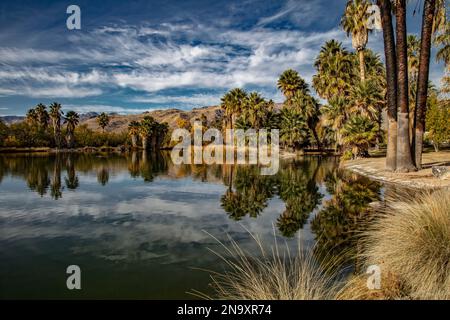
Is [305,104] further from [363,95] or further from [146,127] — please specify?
[146,127]

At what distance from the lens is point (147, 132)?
11325cm

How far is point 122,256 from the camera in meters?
9.62

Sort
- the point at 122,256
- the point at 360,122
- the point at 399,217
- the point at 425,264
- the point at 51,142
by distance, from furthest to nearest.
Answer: the point at 51,142 → the point at 360,122 → the point at 122,256 → the point at 399,217 → the point at 425,264

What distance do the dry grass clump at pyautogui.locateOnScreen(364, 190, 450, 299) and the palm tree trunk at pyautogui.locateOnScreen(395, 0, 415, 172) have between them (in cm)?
1713

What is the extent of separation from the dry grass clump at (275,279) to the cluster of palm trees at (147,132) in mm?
106495

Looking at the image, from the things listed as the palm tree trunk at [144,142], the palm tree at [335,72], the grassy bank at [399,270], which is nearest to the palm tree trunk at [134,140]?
the palm tree trunk at [144,142]

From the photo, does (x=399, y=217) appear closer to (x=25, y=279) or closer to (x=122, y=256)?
(x=122, y=256)

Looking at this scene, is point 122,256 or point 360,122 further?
point 360,122

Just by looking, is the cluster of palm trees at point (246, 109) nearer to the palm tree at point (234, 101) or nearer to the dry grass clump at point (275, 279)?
the palm tree at point (234, 101)

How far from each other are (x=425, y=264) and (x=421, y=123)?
20.1 metres

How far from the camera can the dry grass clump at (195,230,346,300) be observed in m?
4.77
